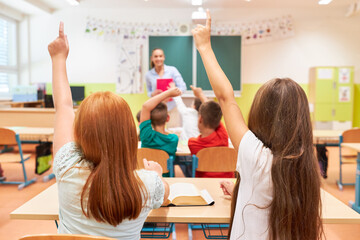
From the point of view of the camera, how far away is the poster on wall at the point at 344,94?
255 inches

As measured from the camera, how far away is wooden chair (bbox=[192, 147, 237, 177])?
7.80 ft

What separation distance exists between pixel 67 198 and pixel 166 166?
1.46m

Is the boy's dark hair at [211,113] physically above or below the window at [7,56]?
below

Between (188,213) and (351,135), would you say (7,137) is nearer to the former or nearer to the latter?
(188,213)

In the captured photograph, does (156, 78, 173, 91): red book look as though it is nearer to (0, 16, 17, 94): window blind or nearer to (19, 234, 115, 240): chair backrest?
(19, 234, 115, 240): chair backrest

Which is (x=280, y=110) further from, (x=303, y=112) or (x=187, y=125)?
(x=187, y=125)

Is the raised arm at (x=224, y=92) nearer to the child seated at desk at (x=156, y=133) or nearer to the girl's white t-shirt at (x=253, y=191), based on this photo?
the girl's white t-shirt at (x=253, y=191)

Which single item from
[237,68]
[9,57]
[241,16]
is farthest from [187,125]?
[9,57]

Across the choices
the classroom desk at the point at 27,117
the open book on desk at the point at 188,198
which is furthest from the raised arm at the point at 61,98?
the classroom desk at the point at 27,117

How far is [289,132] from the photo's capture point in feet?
3.28

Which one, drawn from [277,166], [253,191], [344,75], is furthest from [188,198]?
[344,75]

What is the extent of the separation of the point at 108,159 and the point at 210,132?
1.72 metres

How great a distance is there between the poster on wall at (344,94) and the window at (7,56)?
715 cm

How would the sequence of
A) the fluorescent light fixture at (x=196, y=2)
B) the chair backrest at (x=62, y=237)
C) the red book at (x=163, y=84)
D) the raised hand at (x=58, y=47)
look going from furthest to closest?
the fluorescent light fixture at (x=196, y=2), the red book at (x=163, y=84), the raised hand at (x=58, y=47), the chair backrest at (x=62, y=237)
